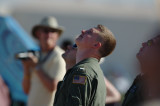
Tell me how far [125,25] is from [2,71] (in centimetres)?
1794

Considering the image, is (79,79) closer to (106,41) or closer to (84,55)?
(84,55)

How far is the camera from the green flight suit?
299 centimetres

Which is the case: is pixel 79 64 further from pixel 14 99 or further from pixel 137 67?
pixel 14 99

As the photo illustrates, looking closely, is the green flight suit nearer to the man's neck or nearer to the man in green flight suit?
the man in green flight suit

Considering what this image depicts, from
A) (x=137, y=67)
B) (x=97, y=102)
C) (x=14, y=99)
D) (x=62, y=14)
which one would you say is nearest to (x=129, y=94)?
(x=97, y=102)

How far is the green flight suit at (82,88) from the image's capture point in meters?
2.99

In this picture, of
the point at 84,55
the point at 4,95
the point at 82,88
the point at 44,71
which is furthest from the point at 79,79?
the point at 4,95

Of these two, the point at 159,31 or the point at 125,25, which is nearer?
the point at 159,31

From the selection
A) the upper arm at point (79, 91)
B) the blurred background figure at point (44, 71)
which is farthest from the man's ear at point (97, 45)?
the blurred background figure at point (44, 71)

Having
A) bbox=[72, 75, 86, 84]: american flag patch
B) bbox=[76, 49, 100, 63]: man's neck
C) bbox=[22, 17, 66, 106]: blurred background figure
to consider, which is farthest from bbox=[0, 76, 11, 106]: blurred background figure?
bbox=[72, 75, 86, 84]: american flag patch

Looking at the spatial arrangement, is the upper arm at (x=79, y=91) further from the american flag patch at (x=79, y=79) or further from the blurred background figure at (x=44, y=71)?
the blurred background figure at (x=44, y=71)

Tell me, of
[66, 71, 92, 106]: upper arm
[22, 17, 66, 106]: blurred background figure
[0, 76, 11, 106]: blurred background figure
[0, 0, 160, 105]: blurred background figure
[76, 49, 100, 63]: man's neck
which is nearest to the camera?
[66, 71, 92, 106]: upper arm

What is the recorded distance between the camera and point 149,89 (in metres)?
2.20

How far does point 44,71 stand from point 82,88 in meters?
1.89
